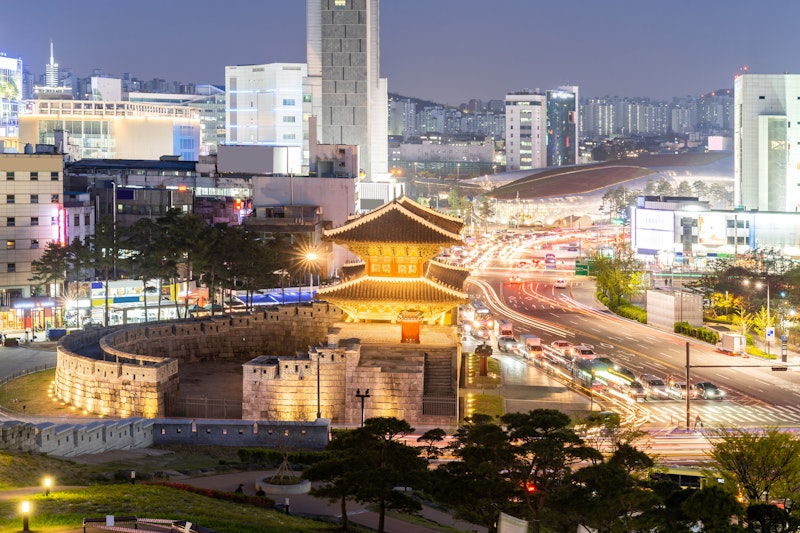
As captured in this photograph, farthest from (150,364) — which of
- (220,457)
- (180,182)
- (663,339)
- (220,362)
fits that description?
(180,182)

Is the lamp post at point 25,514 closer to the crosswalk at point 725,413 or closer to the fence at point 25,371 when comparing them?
the crosswalk at point 725,413

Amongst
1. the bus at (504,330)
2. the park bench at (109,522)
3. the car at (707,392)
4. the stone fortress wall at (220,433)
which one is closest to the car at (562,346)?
the bus at (504,330)

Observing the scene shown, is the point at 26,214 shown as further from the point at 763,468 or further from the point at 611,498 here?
the point at 611,498

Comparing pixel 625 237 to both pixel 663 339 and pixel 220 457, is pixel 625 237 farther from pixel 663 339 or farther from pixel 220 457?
pixel 220 457

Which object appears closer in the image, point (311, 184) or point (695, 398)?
point (695, 398)

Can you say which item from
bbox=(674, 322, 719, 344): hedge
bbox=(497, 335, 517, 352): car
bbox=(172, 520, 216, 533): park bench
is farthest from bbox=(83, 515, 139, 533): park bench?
bbox=(674, 322, 719, 344): hedge

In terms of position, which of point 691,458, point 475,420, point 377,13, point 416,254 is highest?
point 377,13
